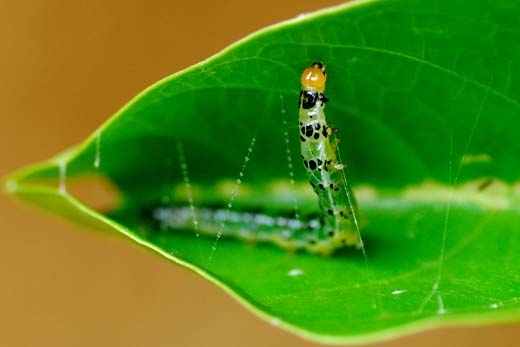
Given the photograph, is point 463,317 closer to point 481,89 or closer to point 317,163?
point 481,89

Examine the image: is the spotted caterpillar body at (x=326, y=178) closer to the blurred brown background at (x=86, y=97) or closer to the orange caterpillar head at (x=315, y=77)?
the orange caterpillar head at (x=315, y=77)

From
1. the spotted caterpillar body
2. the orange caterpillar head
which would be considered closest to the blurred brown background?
the spotted caterpillar body

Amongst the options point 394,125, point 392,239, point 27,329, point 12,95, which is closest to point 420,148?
point 394,125

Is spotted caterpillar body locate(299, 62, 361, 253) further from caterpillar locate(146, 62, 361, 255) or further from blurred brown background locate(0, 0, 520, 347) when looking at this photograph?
blurred brown background locate(0, 0, 520, 347)

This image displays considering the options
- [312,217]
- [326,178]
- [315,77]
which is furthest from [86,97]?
[315,77]

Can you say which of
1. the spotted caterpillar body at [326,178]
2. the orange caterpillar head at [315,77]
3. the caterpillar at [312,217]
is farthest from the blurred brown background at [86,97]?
the orange caterpillar head at [315,77]

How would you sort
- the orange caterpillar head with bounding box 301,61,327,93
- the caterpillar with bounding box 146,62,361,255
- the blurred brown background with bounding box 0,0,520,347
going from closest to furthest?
the orange caterpillar head with bounding box 301,61,327,93 < the caterpillar with bounding box 146,62,361,255 < the blurred brown background with bounding box 0,0,520,347
